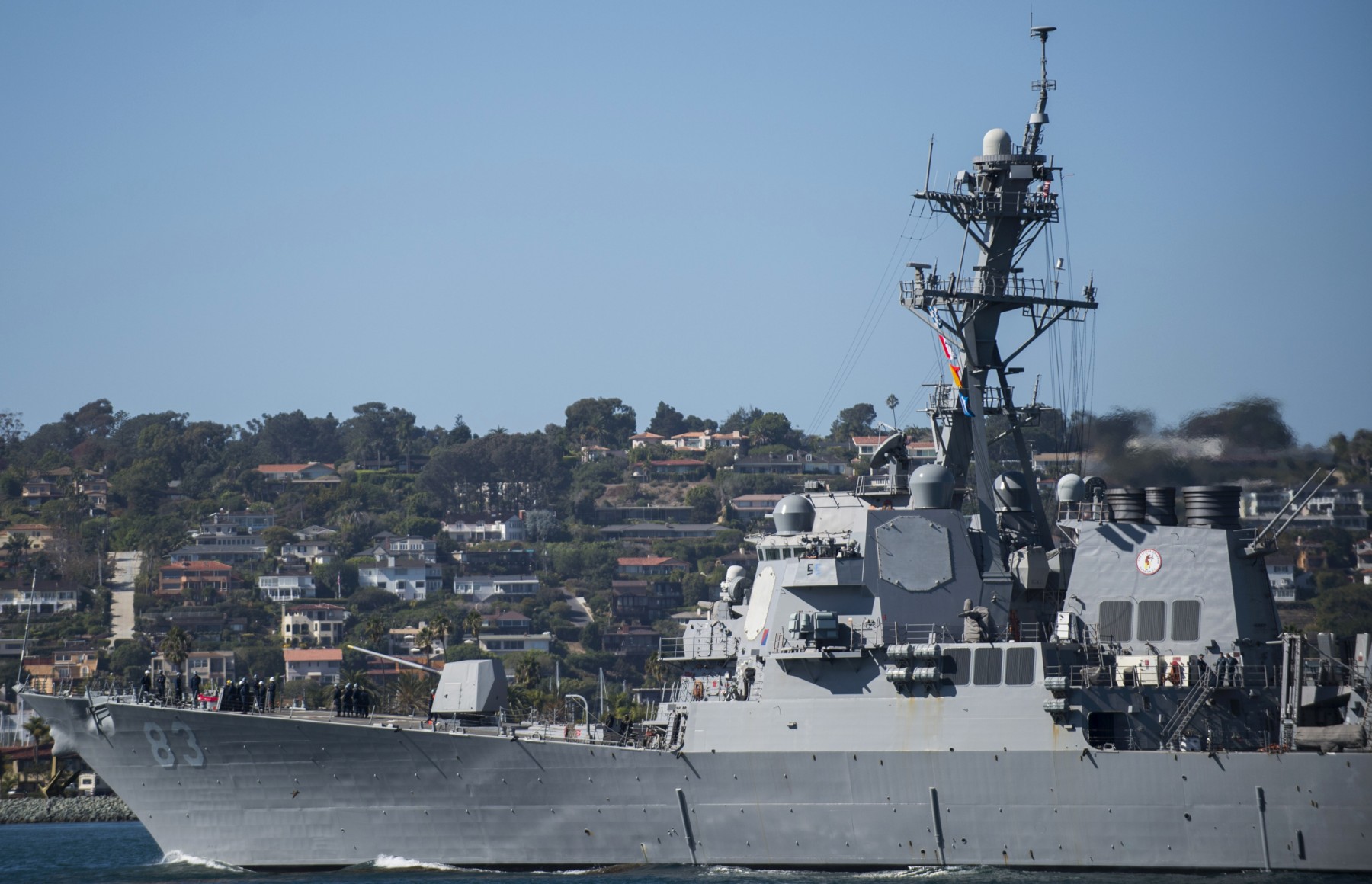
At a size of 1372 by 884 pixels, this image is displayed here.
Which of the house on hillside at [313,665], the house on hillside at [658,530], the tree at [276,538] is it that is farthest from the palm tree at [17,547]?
the house on hillside at [658,530]

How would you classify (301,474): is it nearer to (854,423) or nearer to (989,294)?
(854,423)

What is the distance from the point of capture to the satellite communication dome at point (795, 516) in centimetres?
2984

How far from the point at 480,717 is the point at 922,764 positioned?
8541 mm

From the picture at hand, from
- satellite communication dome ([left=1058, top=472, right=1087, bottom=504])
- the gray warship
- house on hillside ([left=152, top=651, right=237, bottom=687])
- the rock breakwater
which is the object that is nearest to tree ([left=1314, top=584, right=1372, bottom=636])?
the gray warship

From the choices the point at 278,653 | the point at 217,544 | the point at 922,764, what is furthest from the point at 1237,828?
the point at 217,544

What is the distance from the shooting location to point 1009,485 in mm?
30547

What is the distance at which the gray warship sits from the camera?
25844mm

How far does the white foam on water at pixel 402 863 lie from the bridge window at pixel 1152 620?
505 inches

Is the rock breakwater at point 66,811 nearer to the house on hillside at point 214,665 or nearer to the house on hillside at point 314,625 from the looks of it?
the house on hillside at point 214,665

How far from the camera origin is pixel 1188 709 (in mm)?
26156

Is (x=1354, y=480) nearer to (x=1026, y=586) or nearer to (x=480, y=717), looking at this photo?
(x=1026, y=586)

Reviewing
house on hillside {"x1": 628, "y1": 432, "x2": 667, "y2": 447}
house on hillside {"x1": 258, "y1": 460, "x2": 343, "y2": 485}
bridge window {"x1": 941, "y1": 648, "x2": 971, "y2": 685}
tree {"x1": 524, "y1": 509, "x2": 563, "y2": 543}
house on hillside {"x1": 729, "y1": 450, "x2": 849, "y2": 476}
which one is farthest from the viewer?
house on hillside {"x1": 628, "y1": 432, "x2": 667, "y2": 447}

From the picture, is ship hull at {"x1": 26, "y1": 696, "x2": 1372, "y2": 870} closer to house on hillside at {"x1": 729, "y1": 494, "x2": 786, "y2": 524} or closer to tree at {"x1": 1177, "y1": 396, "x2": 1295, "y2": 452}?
tree at {"x1": 1177, "y1": 396, "x2": 1295, "y2": 452}

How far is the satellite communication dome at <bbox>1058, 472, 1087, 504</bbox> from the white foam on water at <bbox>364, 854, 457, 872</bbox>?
1280 cm
